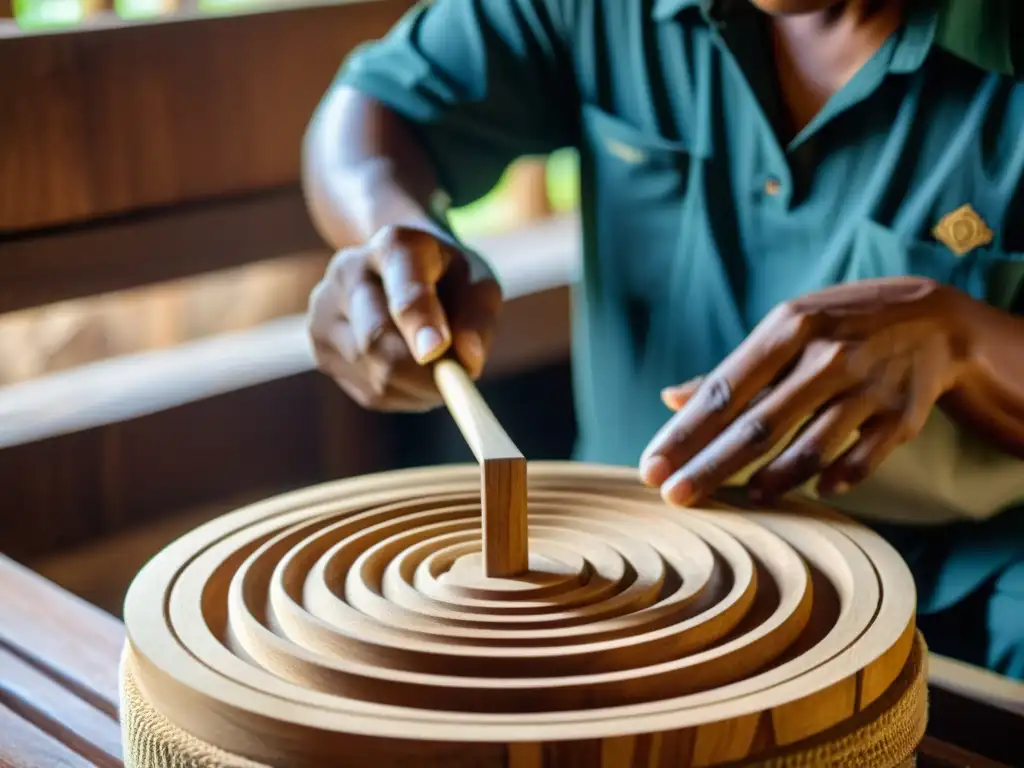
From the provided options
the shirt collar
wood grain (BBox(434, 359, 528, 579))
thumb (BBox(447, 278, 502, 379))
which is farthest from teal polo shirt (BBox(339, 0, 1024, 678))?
wood grain (BBox(434, 359, 528, 579))

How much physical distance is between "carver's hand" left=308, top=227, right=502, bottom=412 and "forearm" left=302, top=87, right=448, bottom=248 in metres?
0.18

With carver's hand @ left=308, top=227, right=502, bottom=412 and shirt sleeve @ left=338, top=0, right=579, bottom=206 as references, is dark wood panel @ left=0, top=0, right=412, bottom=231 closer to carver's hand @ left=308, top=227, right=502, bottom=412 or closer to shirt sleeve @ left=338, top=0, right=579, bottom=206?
shirt sleeve @ left=338, top=0, right=579, bottom=206

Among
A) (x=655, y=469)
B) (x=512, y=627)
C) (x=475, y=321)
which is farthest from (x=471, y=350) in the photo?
(x=512, y=627)

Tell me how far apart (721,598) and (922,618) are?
21.1 inches

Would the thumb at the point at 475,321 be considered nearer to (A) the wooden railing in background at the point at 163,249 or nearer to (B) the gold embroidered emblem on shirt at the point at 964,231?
(B) the gold embroidered emblem on shirt at the point at 964,231

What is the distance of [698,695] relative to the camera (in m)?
0.73

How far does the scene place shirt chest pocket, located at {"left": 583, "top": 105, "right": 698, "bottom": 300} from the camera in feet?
4.91

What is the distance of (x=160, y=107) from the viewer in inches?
76.4

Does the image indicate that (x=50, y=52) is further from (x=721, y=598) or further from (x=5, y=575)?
(x=721, y=598)

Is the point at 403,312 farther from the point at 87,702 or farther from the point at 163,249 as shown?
the point at 163,249

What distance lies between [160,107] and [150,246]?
202mm

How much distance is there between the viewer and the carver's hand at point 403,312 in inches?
44.8

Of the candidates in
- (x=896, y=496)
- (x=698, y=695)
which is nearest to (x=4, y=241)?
(x=896, y=496)

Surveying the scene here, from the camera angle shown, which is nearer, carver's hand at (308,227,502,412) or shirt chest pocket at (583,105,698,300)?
carver's hand at (308,227,502,412)
